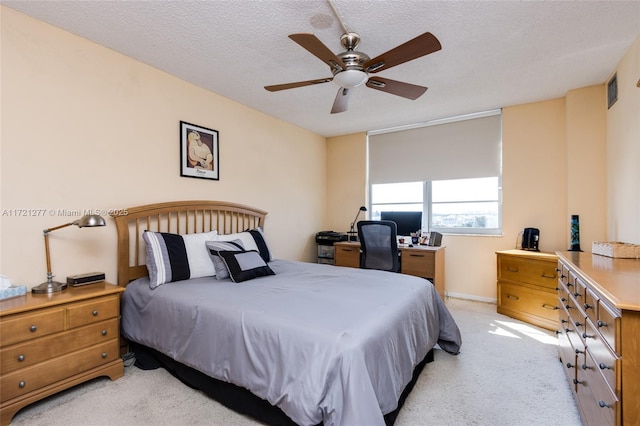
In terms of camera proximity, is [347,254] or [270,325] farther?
[347,254]

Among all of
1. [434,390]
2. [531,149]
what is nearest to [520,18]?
[531,149]

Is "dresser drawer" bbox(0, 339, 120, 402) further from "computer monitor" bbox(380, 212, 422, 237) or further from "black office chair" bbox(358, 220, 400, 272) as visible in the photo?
"computer monitor" bbox(380, 212, 422, 237)

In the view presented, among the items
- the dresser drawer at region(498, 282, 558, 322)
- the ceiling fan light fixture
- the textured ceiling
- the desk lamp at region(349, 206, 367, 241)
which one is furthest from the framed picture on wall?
the dresser drawer at region(498, 282, 558, 322)

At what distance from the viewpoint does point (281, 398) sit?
1.44 m

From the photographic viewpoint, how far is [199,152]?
10.3 feet

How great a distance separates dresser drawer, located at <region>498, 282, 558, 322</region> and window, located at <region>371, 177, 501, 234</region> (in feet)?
2.83

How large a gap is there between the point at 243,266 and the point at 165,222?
969mm

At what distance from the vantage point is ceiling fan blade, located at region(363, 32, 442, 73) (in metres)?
1.63

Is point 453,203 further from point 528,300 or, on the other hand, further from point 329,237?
point 329,237

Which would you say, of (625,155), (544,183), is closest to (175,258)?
(625,155)

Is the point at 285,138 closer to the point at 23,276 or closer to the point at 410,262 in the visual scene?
the point at 410,262

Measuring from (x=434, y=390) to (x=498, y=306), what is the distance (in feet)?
6.69

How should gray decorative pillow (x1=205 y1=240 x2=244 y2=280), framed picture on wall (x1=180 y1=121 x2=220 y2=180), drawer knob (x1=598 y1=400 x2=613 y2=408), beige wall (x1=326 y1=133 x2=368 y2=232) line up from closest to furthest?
1. drawer knob (x1=598 y1=400 x2=613 y2=408)
2. gray decorative pillow (x1=205 y1=240 x2=244 y2=280)
3. framed picture on wall (x1=180 y1=121 x2=220 y2=180)
4. beige wall (x1=326 y1=133 x2=368 y2=232)

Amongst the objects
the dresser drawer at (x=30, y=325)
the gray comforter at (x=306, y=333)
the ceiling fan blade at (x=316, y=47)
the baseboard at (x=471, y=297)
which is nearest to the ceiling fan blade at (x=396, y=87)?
the ceiling fan blade at (x=316, y=47)
